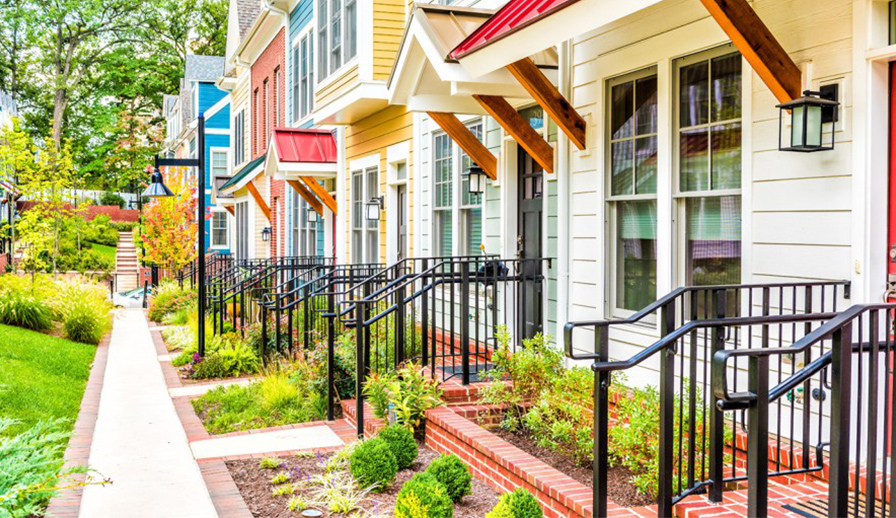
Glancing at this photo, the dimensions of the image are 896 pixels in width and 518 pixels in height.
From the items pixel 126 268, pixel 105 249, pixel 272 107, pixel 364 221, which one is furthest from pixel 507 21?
pixel 105 249

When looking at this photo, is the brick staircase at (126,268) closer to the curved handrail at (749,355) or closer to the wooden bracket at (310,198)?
the wooden bracket at (310,198)

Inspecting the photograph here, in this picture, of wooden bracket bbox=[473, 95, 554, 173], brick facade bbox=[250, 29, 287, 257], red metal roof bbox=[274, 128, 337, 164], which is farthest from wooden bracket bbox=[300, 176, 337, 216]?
wooden bracket bbox=[473, 95, 554, 173]

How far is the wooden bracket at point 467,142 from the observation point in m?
9.38

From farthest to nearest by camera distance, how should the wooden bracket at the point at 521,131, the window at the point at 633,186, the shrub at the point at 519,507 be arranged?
the wooden bracket at the point at 521,131, the window at the point at 633,186, the shrub at the point at 519,507

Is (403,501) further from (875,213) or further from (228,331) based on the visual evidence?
(228,331)

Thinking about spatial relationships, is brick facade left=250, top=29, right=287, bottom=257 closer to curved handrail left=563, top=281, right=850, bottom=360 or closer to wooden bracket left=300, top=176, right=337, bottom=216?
wooden bracket left=300, top=176, right=337, bottom=216

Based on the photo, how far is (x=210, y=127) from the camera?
126 ft

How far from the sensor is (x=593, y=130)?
7324 millimetres

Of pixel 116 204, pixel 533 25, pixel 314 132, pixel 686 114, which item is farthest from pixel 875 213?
pixel 116 204

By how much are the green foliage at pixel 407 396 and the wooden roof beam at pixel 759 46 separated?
11.8 ft

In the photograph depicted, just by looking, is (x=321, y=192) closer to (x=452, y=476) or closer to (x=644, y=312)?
(x=452, y=476)

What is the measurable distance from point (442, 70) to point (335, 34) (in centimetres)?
717

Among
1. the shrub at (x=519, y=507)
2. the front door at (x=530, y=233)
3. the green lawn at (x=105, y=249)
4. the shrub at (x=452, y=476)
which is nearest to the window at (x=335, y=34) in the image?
the front door at (x=530, y=233)

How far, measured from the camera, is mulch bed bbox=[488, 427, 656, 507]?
494 cm
